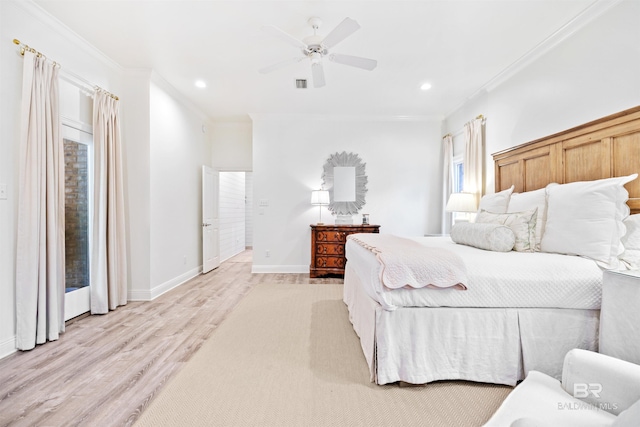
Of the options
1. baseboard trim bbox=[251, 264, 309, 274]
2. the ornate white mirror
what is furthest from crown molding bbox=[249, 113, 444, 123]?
baseboard trim bbox=[251, 264, 309, 274]

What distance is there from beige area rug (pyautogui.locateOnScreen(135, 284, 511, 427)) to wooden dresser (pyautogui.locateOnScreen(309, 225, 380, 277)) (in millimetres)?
2204

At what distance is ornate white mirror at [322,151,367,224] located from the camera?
5.20 meters

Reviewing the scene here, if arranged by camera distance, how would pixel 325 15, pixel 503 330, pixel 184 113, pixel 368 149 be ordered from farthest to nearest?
pixel 368 149, pixel 184 113, pixel 325 15, pixel 503 330

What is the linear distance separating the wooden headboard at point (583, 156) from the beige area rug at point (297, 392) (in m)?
1.87

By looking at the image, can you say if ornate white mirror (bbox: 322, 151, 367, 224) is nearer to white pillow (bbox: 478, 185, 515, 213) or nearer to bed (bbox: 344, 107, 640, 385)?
white pillow (bbox: 478, 185, 515, 213)

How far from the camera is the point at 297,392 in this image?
171 cm

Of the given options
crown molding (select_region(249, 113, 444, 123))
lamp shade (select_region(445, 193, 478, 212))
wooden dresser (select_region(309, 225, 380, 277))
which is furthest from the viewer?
crown molding (select_region(249, 113, 444, 123))

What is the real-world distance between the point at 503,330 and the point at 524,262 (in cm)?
44

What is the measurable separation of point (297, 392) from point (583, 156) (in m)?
2.94

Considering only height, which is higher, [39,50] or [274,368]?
[39,50]

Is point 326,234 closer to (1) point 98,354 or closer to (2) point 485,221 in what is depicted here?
(2) point 485,221

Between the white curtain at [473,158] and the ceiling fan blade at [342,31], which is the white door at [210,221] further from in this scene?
the white curtain at [473,158]

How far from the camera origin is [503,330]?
5.81ft

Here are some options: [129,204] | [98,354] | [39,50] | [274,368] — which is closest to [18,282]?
[98,354]
